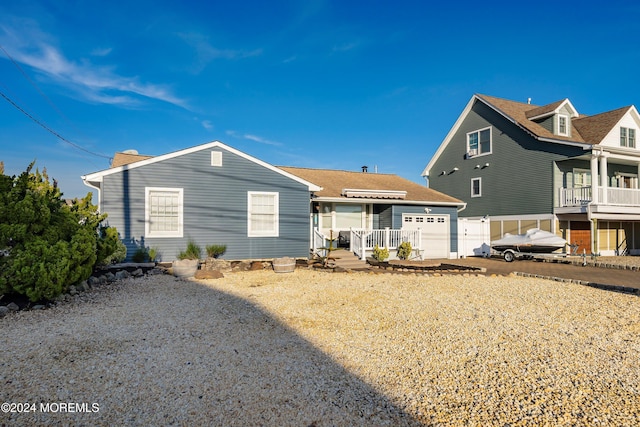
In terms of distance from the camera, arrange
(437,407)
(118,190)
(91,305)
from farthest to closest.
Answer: (118,190) < (91,305) < (437,407)

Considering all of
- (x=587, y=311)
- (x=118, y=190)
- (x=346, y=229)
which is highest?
(x=118, y=190)

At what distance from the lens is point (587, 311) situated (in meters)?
7.20

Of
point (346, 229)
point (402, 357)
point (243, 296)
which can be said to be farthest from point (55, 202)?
point (346, 229)

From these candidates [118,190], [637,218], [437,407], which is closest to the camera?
[437,407]

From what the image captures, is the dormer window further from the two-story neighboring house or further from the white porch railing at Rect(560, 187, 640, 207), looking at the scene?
the white porch railing at Rect(560, 187, 640, 207)

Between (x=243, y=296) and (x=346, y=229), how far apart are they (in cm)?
858

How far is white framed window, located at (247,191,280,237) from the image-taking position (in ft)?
43.1

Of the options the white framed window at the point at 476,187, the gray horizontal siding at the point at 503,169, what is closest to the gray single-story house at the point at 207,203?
the gray horizontal siding at the point at 503,169

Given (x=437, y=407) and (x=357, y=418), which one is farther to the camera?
(x=437, y=407)

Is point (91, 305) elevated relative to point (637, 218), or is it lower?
lower

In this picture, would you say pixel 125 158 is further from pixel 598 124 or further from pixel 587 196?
pixel 598 124

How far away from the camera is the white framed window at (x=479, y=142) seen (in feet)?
70.8

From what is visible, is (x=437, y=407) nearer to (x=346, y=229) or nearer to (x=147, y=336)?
(x=147, y=336)

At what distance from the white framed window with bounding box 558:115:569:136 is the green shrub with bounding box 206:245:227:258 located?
63.1 feet
